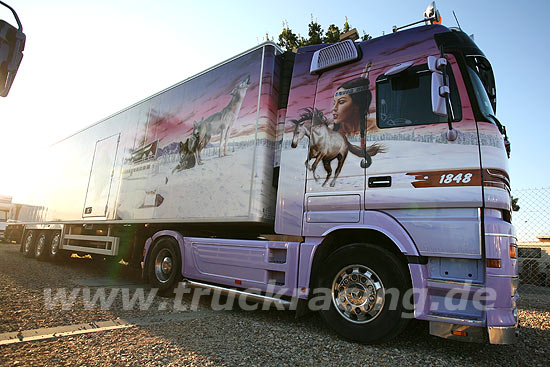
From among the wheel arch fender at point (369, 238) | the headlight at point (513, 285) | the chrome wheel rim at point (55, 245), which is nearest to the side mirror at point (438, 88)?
the wheel arch fender at point (369, 238)

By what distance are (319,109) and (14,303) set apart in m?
4.71

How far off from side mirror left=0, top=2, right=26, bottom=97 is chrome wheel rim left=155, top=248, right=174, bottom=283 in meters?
3.30

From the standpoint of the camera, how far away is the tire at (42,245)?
391 inches

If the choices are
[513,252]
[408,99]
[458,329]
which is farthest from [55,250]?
[513,252]

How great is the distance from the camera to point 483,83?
370 cm

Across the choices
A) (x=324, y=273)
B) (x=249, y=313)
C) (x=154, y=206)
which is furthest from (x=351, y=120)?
(x=154, y=206)

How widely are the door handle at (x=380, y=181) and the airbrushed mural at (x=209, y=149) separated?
1387mm

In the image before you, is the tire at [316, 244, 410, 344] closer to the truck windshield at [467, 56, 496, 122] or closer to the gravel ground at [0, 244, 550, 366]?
the gravel ground at [0, 244, 550, 366]

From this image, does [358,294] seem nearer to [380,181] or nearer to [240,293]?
[380,181]

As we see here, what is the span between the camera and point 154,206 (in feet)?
19.2

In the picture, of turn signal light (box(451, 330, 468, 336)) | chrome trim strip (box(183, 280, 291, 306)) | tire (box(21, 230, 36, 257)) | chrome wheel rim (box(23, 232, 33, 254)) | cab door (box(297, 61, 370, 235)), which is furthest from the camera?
chrome wheel rim (box(23, 232, 33, 254))

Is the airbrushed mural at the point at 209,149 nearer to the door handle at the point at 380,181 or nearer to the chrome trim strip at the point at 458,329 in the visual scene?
the door handle at the point at 380,181

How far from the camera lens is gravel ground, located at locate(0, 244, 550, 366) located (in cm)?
283

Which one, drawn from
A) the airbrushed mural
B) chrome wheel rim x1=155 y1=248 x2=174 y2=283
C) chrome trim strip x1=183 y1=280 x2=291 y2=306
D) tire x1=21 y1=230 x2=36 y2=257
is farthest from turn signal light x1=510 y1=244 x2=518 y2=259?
tire x1=21 y1=230 x2=36 y2=257
